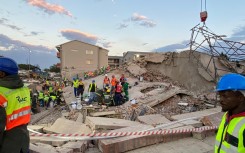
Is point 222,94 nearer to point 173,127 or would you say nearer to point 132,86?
point 173,127

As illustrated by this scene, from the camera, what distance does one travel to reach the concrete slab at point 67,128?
561 cm

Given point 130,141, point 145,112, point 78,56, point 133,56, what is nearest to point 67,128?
point 130,141

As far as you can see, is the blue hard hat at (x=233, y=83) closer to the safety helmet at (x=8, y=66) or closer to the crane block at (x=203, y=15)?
the safety helmet at (x=8, y=66)

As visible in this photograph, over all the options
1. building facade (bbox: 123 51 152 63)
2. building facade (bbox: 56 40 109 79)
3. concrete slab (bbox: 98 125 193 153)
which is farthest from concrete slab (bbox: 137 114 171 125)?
building facade (bbox: 56 40 109 79)

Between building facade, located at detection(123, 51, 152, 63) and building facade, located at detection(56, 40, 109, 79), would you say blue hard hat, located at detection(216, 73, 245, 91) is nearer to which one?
building facade, located at detection(123, 51, 152, 63)

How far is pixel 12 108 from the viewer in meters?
2.49

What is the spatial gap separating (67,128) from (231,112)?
174 inches

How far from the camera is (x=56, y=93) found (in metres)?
15.7

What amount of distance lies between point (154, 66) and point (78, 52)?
1295 inches

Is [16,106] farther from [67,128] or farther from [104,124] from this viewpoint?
[67,128]

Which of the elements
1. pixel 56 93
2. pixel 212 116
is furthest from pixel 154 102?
pixel 56 93

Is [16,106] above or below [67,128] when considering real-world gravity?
above

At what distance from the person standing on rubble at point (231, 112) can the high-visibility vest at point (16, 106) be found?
6.83 feet

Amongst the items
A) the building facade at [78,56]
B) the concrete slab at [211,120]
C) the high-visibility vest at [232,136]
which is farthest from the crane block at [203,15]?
the building facade at [78,56]
